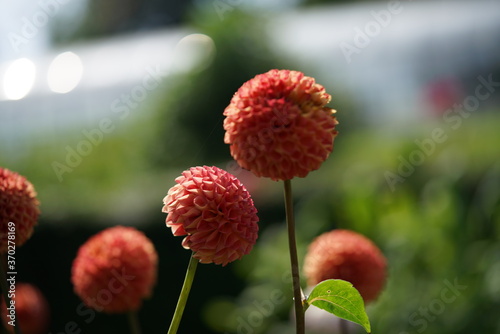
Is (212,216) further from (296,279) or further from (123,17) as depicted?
(123,17)

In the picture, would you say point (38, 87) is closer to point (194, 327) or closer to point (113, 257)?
point (194, 327)

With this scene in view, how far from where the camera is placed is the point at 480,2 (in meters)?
11.3

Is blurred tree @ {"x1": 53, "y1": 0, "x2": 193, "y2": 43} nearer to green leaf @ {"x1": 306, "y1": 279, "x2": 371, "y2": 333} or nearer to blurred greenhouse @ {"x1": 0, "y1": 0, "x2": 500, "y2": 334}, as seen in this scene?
blurred greenhouse @ {"x1": 0, "y1": 0, "x2": 500, "y2": 334}

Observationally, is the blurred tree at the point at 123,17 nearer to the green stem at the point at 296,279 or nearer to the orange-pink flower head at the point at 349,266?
the orange-pink flower head at the point at 349,266

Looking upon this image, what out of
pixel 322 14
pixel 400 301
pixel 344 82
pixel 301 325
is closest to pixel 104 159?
pixel 344 82

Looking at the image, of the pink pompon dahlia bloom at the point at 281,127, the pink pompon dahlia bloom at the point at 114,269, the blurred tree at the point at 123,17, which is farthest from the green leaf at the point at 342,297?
the blurred tree at the point at 123,17

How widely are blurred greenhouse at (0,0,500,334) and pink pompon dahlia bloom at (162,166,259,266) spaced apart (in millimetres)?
1603

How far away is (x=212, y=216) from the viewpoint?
1.00 m

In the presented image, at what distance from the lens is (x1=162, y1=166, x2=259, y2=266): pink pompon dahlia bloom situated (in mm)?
985

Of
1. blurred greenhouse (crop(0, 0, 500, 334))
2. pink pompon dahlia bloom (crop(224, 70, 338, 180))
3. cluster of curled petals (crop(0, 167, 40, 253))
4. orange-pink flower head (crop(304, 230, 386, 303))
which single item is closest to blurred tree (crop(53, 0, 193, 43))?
blurred greenhouse (crop(0, 0, 500, 334))

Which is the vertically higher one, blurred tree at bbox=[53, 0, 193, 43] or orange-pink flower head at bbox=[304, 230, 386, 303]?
blurred tree at bbox=[53, 0, 193, 43]

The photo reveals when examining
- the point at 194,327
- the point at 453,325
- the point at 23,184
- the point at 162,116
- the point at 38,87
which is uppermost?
the point at 38,87

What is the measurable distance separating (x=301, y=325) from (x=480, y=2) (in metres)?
11.6

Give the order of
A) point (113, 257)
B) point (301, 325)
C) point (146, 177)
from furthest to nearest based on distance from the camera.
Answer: point (146, 177) < point (113, 257) < point (301, 325)
